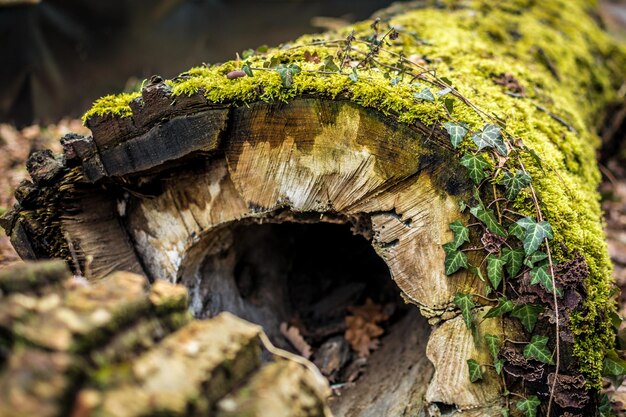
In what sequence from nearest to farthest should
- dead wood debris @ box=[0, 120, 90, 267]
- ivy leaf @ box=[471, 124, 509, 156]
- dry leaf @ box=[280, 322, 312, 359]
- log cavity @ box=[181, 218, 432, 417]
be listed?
1. ivy leaf @ box=[471, 124, 509, 156]
2. log cavity @ box=[181, 218, 432, 417]
3. dry leaf @ box=[280, 322, 312, 359]
4. dead wood debris @ box=[0, 120, 90, 267]

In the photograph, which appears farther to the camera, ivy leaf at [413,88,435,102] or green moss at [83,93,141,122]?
green moss at [83,93,141,122]

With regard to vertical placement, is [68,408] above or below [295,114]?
below

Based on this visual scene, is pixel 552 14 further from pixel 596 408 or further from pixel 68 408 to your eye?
pixel 68 408

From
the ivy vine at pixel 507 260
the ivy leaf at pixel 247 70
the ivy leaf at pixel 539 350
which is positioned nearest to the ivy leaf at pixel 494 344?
the ivy vine at pixel 507 260

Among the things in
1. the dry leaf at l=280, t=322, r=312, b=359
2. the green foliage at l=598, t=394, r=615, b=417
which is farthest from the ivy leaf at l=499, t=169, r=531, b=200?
the dry leaf at l=280, t=322, r=312, b=359

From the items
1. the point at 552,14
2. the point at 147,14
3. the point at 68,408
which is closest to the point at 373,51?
the point at 68,408

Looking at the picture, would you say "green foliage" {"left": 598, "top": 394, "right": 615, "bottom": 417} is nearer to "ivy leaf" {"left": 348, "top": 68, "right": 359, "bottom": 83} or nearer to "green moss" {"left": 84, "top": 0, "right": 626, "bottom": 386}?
"green moss" {"left": 84, "top": 0, "right": 626, "bottom": 386}
